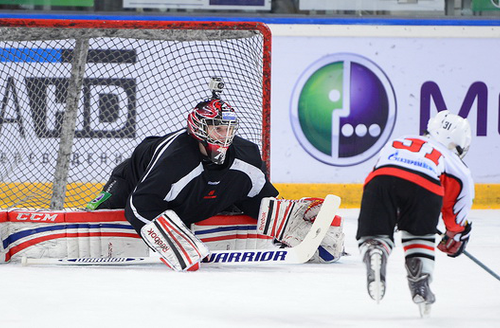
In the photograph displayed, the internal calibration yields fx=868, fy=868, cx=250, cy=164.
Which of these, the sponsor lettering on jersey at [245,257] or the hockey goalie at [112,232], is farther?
the hockey goalie at [112,232]

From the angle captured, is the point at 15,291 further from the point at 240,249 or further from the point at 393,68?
the point at 393,68

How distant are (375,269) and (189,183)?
1.24 metres

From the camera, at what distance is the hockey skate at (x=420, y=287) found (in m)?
2.25

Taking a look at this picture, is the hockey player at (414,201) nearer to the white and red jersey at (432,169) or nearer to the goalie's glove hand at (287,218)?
the white and red jersey at (432,169)

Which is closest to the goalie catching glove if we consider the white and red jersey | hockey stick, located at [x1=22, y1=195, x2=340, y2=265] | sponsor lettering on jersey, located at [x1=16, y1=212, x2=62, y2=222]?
hockey stick, located at [x1=22, y1=195, x2=340, y2=265]

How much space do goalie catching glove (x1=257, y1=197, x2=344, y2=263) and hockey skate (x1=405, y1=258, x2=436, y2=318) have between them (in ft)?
3.88

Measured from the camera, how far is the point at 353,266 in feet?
11.2

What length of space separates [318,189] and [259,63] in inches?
70.6

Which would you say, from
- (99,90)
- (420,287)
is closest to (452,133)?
(420,287)

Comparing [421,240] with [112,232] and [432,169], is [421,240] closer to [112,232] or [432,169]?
[432,169]

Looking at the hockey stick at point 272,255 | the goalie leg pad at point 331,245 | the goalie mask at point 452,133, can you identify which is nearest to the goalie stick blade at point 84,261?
the hockey stick at point 272,255

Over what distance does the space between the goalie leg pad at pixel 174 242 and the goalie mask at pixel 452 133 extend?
3.66 ft

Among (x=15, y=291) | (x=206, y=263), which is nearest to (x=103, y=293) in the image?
(x=15, y=291)

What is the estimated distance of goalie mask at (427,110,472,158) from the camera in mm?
2383
